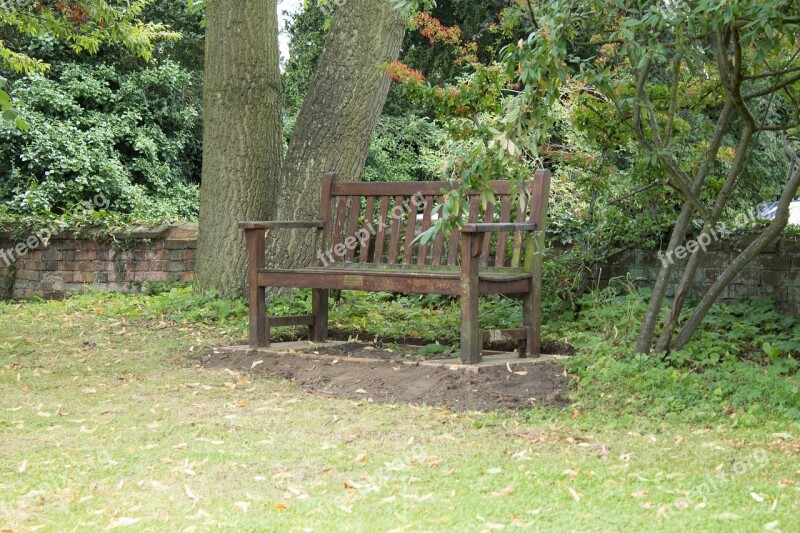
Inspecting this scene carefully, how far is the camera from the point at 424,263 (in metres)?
6.46

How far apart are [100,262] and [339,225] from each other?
4.70 metres

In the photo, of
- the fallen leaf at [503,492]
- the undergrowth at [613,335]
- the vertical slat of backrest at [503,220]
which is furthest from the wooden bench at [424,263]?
the fallen leaf at [503,492]

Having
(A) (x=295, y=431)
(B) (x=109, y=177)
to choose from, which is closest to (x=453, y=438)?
(A) (x=295, y=431)

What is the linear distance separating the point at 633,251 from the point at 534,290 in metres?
1.96

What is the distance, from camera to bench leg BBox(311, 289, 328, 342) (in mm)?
6773

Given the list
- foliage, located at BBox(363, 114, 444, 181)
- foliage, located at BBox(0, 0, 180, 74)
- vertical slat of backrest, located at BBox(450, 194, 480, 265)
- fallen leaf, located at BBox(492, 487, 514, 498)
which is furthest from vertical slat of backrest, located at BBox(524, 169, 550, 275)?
foliage, located at BBox(363, 114, 444, 181)

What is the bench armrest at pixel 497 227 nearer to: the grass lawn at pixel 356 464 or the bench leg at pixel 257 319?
the grass lawn at pixel 356 464

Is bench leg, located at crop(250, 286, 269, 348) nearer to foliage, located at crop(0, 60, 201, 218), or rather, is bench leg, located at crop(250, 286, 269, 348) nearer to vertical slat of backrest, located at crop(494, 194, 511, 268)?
vertical slat of backrest, located at crop(494, 194, 511, 268)

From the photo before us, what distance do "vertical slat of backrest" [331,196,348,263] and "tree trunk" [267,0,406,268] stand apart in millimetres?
1148

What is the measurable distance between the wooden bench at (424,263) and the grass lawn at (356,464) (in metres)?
0.89

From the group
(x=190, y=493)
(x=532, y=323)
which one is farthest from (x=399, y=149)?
(x=190, y=493)

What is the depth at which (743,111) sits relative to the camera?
518cm

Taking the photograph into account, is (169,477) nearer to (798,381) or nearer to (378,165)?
(798,381)

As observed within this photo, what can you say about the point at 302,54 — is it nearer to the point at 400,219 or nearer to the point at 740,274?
the point at 400,219
